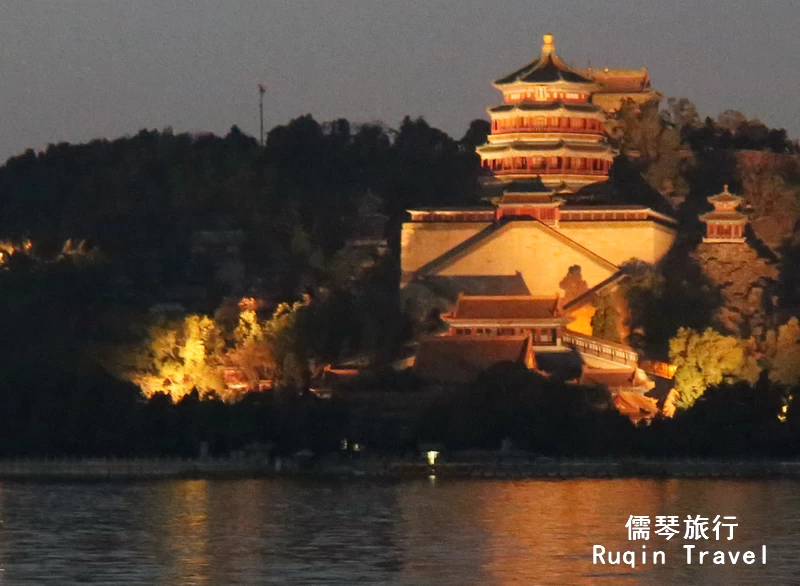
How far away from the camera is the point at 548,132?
83.7m

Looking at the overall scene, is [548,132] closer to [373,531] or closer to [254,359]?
[254,359]

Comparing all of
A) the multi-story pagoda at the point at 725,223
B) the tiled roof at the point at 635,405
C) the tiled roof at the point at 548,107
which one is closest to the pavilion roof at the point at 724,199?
the multi-story pagoda at the point at 725,223

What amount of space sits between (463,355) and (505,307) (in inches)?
89.6

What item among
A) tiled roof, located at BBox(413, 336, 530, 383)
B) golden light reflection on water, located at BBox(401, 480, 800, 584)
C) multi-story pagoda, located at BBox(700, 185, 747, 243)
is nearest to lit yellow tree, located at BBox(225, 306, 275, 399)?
tiled roof, located at BBox(413, 336, 530, 383)

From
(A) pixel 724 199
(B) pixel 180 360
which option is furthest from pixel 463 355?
(A) pixel 724 199

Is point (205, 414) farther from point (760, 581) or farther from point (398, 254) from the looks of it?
point (760, 581)

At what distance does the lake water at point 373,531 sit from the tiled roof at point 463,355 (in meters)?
4.41

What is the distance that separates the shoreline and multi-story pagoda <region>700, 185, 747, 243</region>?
1046 cm

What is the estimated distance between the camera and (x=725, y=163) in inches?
3489

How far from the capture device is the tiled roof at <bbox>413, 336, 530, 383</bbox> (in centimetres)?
7256

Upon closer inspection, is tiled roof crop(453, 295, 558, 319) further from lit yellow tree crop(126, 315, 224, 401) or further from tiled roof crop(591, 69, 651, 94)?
tiled roof crop(591, 69, 651, 94)

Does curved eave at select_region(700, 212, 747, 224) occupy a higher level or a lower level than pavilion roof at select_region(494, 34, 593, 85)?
lower

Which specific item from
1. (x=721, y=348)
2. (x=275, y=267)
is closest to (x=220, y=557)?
(x=721, y=348)

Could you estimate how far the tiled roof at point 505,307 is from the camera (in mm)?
74125
